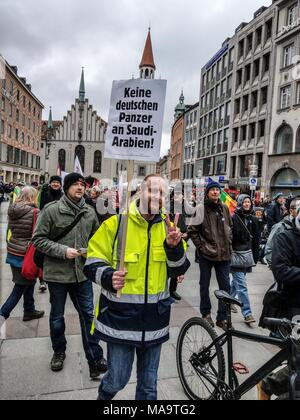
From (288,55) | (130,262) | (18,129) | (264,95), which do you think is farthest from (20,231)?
(18,129)

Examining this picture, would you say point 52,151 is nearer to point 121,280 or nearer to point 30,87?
point 30,87

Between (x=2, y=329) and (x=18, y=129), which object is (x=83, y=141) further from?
(x=2, y=329)

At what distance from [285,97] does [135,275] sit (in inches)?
1174

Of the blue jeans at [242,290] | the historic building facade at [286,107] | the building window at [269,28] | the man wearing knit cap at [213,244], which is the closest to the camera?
the man wearing knit cap at [213,244]

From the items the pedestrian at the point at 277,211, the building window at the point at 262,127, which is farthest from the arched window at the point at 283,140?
the pedestrian at the point at 277,211

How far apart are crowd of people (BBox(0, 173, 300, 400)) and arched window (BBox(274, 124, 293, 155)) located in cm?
2414

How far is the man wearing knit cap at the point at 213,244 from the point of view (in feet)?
15.0

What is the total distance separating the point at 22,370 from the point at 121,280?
1.93 m

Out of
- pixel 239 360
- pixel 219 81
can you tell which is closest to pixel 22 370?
pixel 239 360

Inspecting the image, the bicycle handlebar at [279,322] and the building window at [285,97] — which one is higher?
the building window at [285,97]

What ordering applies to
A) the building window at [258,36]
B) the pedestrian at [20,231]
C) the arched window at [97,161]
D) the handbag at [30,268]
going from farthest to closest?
1. the arched window at [97,161]
2. the building window at [258,36]
3. the pedestrian at [20,231]
4. the handbag at [30,268]

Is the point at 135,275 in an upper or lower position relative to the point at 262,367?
upper

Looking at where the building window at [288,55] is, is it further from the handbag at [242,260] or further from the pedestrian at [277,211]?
the handbag at [242,260]

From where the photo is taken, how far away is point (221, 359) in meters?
2.79
